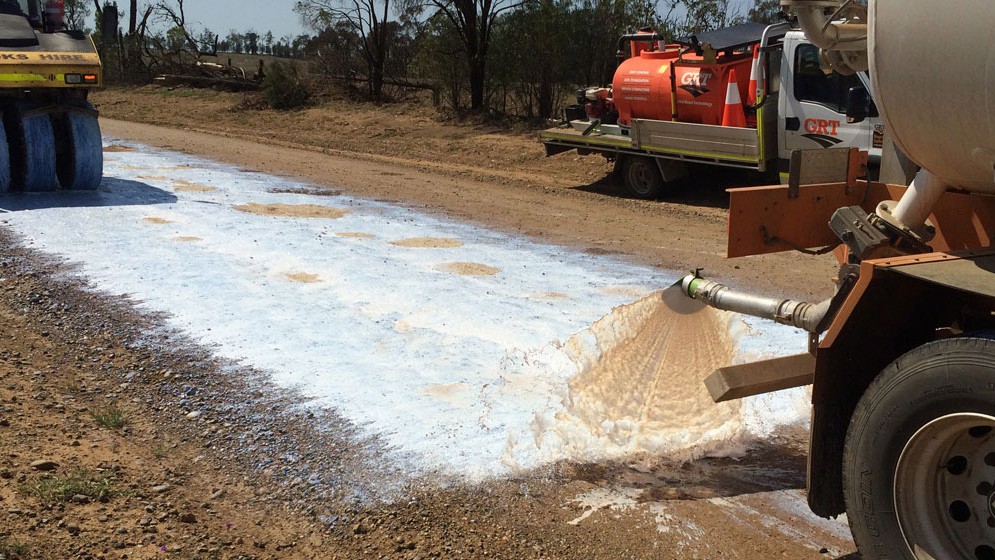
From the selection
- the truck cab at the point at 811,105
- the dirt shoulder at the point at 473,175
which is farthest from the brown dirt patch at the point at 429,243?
the truck cab at the point at 811,105

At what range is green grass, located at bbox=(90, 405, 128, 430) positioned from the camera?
4.77 meters

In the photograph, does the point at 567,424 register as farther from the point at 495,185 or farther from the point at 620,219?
the point at 495,185

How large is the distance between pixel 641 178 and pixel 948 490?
11.3m

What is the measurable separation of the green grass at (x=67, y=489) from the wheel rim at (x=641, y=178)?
10593mm

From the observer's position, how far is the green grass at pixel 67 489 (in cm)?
387

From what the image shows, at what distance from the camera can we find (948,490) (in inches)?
111

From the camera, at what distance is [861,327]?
308 centimetres

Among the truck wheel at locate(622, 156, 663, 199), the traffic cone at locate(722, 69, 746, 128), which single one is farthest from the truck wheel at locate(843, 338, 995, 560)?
the truck wheel at locate(622, 156, 663, 199)

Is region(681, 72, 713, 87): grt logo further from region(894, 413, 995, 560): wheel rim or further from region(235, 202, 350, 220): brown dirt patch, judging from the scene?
region(894, 413, 995, 560): wheel rim

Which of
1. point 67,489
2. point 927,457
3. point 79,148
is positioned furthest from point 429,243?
point 927,457

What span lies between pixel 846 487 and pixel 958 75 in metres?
1.30

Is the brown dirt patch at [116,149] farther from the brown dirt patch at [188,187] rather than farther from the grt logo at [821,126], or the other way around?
the grt logo at [821,126]

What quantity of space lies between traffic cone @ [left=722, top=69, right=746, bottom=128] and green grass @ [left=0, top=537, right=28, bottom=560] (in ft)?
35.7

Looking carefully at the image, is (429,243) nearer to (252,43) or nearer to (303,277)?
(303,277)
